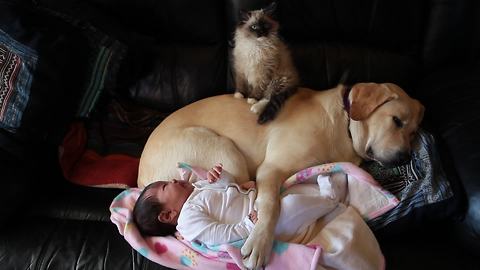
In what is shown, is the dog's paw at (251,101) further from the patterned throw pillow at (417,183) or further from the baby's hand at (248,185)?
the patterned throw pillow at (417,183)

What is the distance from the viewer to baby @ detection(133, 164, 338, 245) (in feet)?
4.31

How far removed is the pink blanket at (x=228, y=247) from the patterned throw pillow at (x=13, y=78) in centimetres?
57

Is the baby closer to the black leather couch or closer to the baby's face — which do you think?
the baby's face

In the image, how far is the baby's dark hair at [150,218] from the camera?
1395 mm

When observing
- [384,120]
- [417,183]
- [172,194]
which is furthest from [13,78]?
[417,183]

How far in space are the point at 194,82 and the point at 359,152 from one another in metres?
0.88

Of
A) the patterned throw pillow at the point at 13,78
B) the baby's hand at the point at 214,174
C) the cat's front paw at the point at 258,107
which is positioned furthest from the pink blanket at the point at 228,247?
the patterned throw pillow at the point at 13,78

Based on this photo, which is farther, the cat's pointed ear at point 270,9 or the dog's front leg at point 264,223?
the cat's pointed ear at point 270,9

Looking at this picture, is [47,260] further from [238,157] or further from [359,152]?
[359,152]

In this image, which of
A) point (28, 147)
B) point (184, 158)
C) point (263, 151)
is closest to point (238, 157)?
point (263, 151)

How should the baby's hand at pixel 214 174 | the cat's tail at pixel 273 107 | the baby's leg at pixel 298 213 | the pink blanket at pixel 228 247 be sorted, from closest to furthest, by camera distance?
1. the pink blanket at pixel 228 247
2. the baby's leg at pixel 298 213
3. the baby's hand at pixel 214 174
4. the cat's tail at pixel 273 107

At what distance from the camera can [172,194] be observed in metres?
1.43

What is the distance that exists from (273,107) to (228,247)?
0.65 m

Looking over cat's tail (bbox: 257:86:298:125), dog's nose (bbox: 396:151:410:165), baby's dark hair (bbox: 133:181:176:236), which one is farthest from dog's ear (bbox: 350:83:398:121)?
baby's dark hair (bbox: 133:181:176:236)
